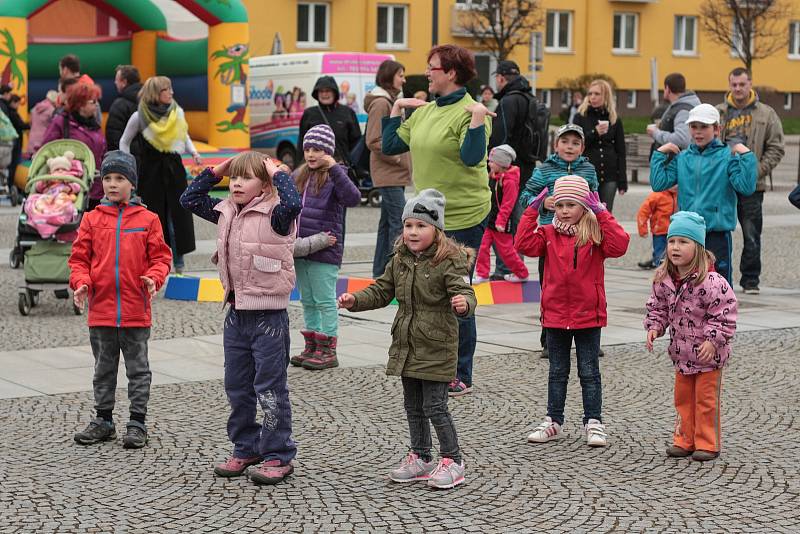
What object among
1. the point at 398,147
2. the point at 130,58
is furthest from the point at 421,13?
the point at 398,147

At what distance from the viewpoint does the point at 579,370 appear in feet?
23.0

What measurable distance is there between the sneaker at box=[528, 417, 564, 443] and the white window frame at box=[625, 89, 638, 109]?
5114cm

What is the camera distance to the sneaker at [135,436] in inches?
261

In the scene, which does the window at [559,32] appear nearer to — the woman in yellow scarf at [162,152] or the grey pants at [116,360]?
the woman in yellow scarf at [162,152]

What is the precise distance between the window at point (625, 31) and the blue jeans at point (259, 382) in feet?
167

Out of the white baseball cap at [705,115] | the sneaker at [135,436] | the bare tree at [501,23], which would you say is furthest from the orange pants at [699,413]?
the bare tree at [501,23]

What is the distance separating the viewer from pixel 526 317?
1123 centimetres

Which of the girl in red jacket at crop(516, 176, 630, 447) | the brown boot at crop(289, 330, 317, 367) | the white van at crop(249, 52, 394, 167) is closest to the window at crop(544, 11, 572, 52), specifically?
the white van at crop(249, 52, 394, 167)

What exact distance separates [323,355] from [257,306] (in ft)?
9.16

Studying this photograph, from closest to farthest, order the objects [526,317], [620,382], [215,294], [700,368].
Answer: [700,368], [620,382], [526,317], [215,294]

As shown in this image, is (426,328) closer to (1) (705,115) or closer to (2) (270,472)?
(2) (270,472)

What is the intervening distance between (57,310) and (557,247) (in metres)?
5.78

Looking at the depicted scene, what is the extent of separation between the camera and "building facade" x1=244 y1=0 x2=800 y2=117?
47469 millimetres

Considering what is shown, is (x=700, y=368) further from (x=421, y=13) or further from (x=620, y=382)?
(x=421, y=13)
